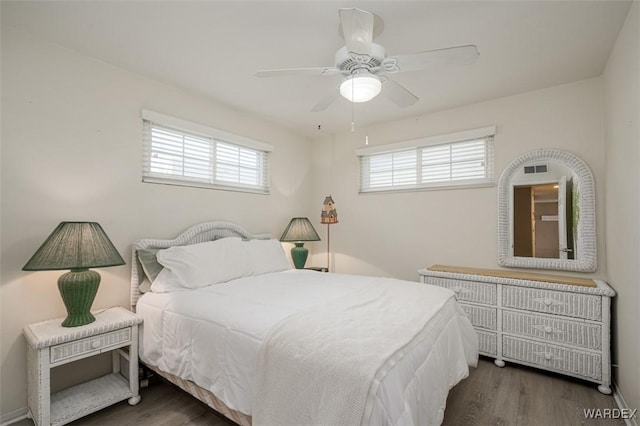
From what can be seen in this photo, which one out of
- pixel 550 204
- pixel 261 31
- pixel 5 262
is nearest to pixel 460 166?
pixel 550 204

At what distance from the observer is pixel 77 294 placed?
1.94 meters

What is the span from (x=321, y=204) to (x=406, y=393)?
337 cm

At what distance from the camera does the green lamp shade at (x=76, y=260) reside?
1838 millimetres

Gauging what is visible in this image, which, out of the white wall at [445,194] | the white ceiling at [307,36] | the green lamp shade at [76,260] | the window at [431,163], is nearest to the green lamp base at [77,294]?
the green lamp shade at [76,260]

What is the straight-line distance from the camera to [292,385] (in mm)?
1283

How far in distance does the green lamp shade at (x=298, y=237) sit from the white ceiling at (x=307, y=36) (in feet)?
5.49

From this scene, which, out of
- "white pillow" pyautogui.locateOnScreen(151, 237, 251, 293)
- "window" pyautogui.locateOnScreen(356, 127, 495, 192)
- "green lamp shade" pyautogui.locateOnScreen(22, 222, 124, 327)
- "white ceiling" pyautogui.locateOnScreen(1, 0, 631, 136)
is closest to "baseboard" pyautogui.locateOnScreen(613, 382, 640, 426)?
"window" pyautogui.locateOnScreen(356, 127, 495, 192)

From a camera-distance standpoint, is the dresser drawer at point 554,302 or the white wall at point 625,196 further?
the dresser drawer at point 554,302

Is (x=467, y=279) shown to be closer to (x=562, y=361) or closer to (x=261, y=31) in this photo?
(x=562, y=361)

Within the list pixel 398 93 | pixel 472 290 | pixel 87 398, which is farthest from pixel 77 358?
pixel 472 290

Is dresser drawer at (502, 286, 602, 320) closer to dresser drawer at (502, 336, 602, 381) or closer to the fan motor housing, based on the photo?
dresser drawer at (502, 336, 602, 381)

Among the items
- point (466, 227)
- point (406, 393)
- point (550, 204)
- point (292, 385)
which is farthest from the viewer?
point (466, 227)

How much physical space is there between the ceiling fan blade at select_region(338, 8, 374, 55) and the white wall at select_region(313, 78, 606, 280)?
213 centimetres

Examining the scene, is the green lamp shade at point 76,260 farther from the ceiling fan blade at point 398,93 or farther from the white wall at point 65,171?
the ceiling fan blade at point 398,93
